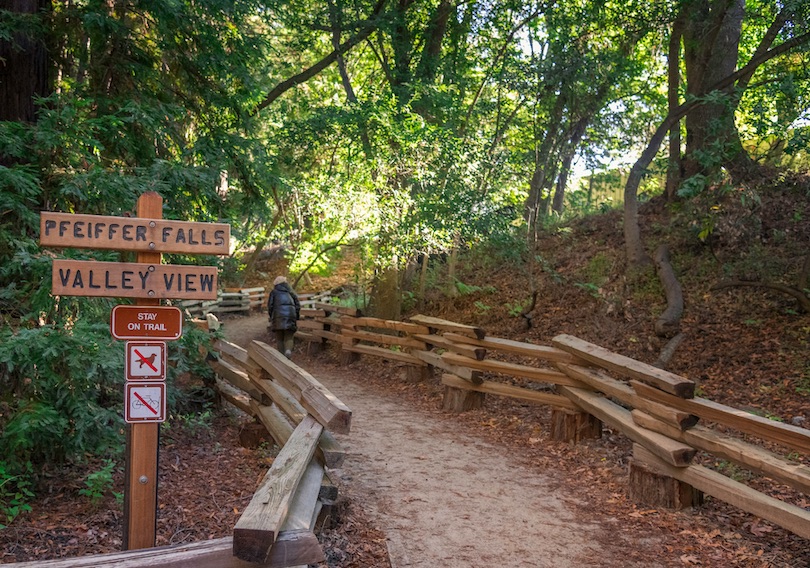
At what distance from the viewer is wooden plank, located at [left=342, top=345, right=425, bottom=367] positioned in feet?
42.9

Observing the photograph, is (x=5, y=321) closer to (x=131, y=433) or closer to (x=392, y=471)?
(x=131, y=433)

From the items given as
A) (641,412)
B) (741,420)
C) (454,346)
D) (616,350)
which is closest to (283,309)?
(454,346)

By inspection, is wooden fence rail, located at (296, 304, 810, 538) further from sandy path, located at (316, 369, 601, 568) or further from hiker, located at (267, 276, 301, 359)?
hiker, located at (267, 276, 301, 359)

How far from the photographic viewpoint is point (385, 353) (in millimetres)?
13984

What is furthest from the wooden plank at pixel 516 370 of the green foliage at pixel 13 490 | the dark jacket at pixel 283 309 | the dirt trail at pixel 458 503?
the green foliage at pixel 13 490

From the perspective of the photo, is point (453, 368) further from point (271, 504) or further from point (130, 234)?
point (130, 234)

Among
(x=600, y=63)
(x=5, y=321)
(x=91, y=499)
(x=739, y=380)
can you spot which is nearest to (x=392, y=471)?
(x=91, y=499)

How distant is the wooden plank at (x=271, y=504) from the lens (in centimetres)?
376

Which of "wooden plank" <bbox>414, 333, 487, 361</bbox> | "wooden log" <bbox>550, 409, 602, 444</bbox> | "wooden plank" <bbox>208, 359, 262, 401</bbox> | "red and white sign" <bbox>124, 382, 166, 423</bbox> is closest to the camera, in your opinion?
"red and white sign" <bbox>124, 382, 166, 423</bbox>

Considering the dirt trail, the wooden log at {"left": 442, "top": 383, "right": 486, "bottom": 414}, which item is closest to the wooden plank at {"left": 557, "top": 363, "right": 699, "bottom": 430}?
the dirt trail

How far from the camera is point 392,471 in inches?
297

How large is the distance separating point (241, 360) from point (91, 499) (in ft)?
12.3

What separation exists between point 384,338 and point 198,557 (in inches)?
410

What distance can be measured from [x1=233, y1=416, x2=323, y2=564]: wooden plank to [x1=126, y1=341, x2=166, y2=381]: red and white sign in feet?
3.42
